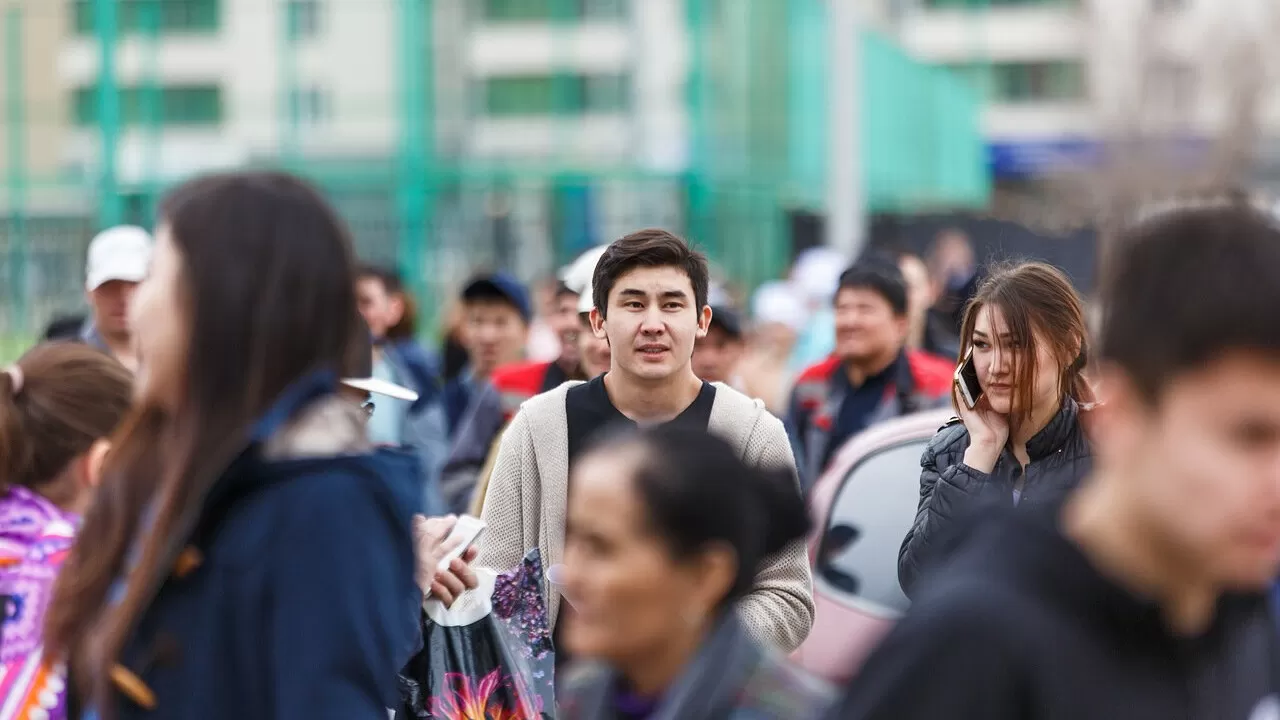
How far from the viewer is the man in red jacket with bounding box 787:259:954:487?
7492 mm

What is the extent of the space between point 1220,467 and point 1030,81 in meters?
73.9

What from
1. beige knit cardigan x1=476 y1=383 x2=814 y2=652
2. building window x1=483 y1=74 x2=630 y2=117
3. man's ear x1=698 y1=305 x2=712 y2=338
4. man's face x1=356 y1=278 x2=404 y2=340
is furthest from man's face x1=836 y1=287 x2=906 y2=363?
building window x1=483 y1=74 x2=630 y2=117

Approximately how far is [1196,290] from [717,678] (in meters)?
0.83

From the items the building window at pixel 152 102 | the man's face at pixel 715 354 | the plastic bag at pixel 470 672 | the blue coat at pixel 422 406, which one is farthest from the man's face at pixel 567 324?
the building window at pixel 152 102

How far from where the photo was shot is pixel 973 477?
4.40 m

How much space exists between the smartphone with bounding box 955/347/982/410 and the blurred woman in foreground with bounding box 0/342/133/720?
2.01 m

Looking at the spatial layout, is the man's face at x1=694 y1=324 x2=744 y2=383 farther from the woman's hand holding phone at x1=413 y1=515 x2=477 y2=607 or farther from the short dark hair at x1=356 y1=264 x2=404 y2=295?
the woman's hand holding phone at x1=413 y1=515 x2=477 y2=607

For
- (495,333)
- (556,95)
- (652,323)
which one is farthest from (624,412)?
(556,95)

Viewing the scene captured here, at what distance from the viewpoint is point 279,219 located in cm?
252

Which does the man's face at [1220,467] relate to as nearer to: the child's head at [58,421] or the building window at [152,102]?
the child's head at [58,421]

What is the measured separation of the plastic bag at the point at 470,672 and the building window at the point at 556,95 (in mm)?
12154

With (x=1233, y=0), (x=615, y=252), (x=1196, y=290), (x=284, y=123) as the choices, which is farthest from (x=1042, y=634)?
(x=1233, y=0)

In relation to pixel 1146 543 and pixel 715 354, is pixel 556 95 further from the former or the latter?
pixel 1146 543

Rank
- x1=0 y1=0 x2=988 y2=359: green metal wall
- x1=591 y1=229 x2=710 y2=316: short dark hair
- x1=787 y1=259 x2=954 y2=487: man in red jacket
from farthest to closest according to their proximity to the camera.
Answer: x1=0 y1=0 x2=988 y2=359: green metal wall → x1=787 y1=259 x2=954 y2=487: man in red jacket → x1=591 y1=229 x2=710 y2=316: short dark hair
